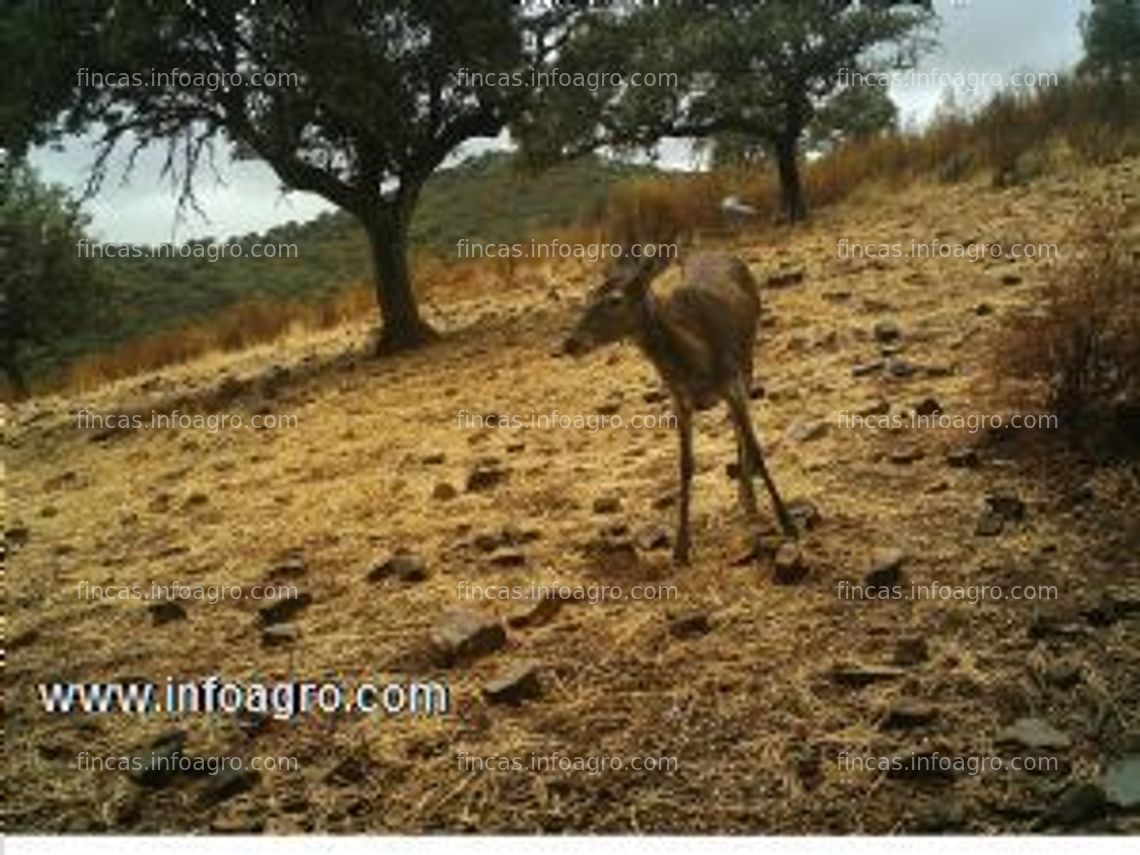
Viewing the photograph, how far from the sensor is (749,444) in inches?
253

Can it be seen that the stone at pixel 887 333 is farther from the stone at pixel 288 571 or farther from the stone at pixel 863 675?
the stone at pixel 863 675

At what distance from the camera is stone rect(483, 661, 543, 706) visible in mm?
4883

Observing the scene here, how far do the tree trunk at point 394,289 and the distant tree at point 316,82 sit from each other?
0.02 meters

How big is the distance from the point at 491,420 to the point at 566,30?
825 centimetres

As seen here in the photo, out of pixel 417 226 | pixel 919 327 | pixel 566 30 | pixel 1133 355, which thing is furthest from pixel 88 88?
pixel 417 226

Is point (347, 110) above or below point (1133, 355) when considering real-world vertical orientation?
above

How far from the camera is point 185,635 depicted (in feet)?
20.4

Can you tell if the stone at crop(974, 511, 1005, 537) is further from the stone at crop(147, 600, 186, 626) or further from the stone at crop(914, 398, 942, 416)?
the stone at crop(147, 600, 186, 626)

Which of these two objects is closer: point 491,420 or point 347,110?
point 491,420

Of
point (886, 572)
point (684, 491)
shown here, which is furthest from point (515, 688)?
point (684, 491)

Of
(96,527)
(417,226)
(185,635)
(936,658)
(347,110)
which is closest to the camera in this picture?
(936,658)

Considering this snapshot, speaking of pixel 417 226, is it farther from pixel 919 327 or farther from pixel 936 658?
pixel 936 658

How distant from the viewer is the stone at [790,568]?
5.56 m

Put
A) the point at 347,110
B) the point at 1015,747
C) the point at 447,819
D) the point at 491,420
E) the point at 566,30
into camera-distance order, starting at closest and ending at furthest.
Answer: the point at 1015,747, the point at 447,819, the point at 491,420, the point at 347,110, the point at 566,30
